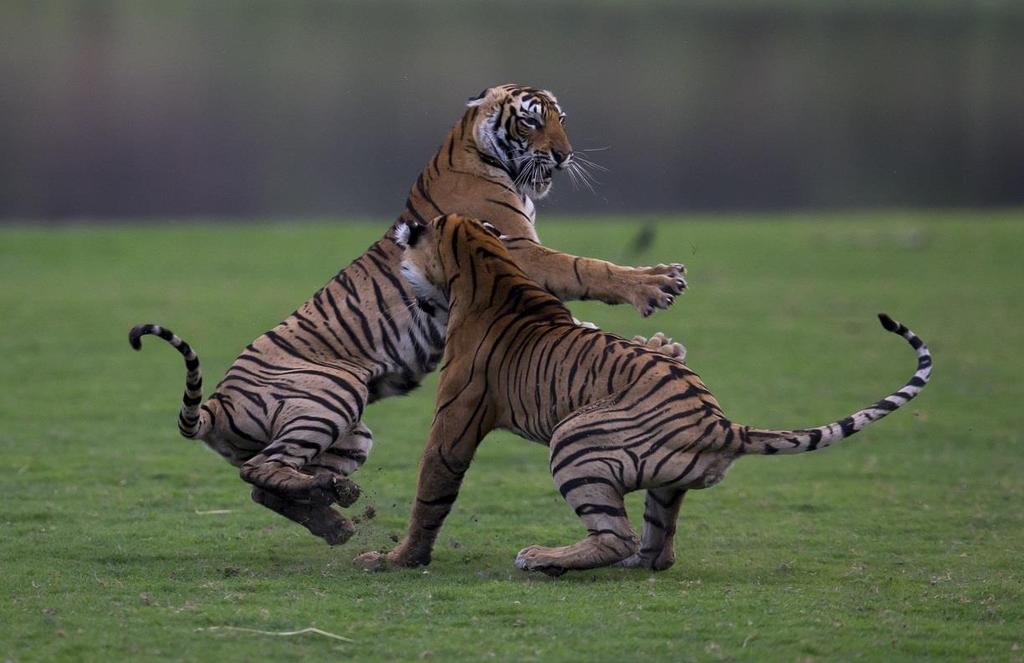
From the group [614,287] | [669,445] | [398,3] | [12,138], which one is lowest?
[669,445]

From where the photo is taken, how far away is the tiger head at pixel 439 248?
20.5ft

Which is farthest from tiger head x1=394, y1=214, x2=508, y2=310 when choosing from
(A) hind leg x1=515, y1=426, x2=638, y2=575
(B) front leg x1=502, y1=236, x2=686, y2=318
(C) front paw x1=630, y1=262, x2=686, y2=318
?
(A) hind leg x1=515, y1=426, x2=638, y2=575

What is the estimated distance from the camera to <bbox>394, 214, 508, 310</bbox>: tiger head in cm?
625

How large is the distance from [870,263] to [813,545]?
45.8 ft

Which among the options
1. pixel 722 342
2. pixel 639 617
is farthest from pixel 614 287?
pixel 722 342

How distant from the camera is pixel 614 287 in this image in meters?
6.01

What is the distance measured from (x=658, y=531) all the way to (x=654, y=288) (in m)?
0.96

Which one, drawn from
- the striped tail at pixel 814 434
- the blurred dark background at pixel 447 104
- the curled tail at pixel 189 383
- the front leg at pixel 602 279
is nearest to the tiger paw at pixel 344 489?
the curled tail at pixel 189 383

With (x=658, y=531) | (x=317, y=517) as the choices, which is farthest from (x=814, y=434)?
(x=317, y=517)

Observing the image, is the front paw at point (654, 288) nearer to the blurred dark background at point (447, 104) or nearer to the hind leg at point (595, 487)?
the hind leg at point (595, 487)

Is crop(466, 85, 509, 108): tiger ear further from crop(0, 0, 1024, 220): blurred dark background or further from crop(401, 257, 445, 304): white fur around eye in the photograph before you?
crop(0, 0, 1024, 220): blurred dark background

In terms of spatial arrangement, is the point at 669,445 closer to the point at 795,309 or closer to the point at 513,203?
the point at 513,203

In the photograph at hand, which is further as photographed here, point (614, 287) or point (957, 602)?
point (614, 287)

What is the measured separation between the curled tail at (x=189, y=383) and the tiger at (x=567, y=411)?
895mm
